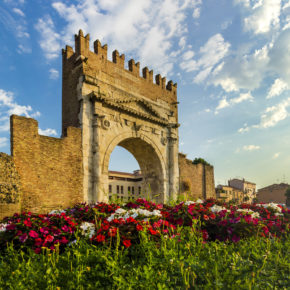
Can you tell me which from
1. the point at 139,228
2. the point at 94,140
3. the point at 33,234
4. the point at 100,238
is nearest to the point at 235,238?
the point at 139,228

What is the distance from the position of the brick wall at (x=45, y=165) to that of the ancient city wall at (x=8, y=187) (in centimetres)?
40

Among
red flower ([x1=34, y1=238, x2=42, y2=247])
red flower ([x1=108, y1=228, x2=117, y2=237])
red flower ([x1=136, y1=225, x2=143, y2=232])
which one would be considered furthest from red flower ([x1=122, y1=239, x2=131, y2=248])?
red flower ([x1=34, y1=238, x2=42, y2=247])

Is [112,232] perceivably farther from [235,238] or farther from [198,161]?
[198,161]

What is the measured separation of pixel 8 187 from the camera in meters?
8.28

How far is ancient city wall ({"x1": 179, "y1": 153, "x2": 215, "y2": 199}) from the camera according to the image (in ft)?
52.0

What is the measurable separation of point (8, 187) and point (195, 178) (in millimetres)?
11620

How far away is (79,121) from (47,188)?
10.2ft

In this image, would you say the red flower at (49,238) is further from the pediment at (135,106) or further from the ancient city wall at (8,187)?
the pediment at (135,106)

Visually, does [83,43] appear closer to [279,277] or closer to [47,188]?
[47,188]

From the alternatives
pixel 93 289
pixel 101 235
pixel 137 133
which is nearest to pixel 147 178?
pixel 137 133

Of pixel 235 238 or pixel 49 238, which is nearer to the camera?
pixel 49 238

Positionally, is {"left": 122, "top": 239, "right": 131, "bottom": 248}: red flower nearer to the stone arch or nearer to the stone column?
the stone column

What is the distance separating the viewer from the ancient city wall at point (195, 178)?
1584 cm

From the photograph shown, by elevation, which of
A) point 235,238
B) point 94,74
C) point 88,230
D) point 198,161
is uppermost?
point 94,74
